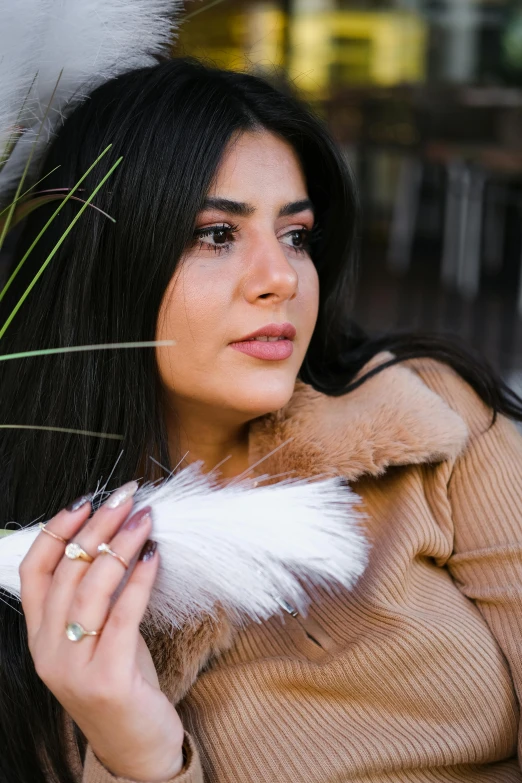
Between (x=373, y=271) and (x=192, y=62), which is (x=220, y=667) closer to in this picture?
(x=192, y=62)

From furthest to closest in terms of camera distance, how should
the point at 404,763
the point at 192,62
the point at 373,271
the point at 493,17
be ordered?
the point at 493,17
the point at 373,271
the point at 192,62
the point at 404,763

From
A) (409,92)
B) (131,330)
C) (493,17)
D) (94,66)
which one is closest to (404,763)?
(131,330)

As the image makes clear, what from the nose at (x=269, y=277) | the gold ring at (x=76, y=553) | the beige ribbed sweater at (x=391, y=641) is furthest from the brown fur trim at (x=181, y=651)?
the nose at (x=269, y=277)

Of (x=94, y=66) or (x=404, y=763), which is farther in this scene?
(x=94, y=66)

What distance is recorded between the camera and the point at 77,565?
1.02 meters

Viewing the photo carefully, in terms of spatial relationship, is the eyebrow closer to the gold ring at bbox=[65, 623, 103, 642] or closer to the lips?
the lips

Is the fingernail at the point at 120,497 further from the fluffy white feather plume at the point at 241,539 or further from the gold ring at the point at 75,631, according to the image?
the gold ring at the point at 75,631

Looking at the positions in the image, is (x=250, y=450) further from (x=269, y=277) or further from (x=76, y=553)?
(x=76, y=553)

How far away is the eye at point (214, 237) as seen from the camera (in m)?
1.39

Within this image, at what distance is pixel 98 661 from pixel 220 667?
1.38 ft

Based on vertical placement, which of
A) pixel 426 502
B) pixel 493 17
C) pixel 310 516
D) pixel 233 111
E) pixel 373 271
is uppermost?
pixel 493 17

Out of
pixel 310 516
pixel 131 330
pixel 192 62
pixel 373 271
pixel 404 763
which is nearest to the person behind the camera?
pixel 310 516

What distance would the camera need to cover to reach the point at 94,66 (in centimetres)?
144

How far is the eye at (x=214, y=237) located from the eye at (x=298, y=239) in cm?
16
